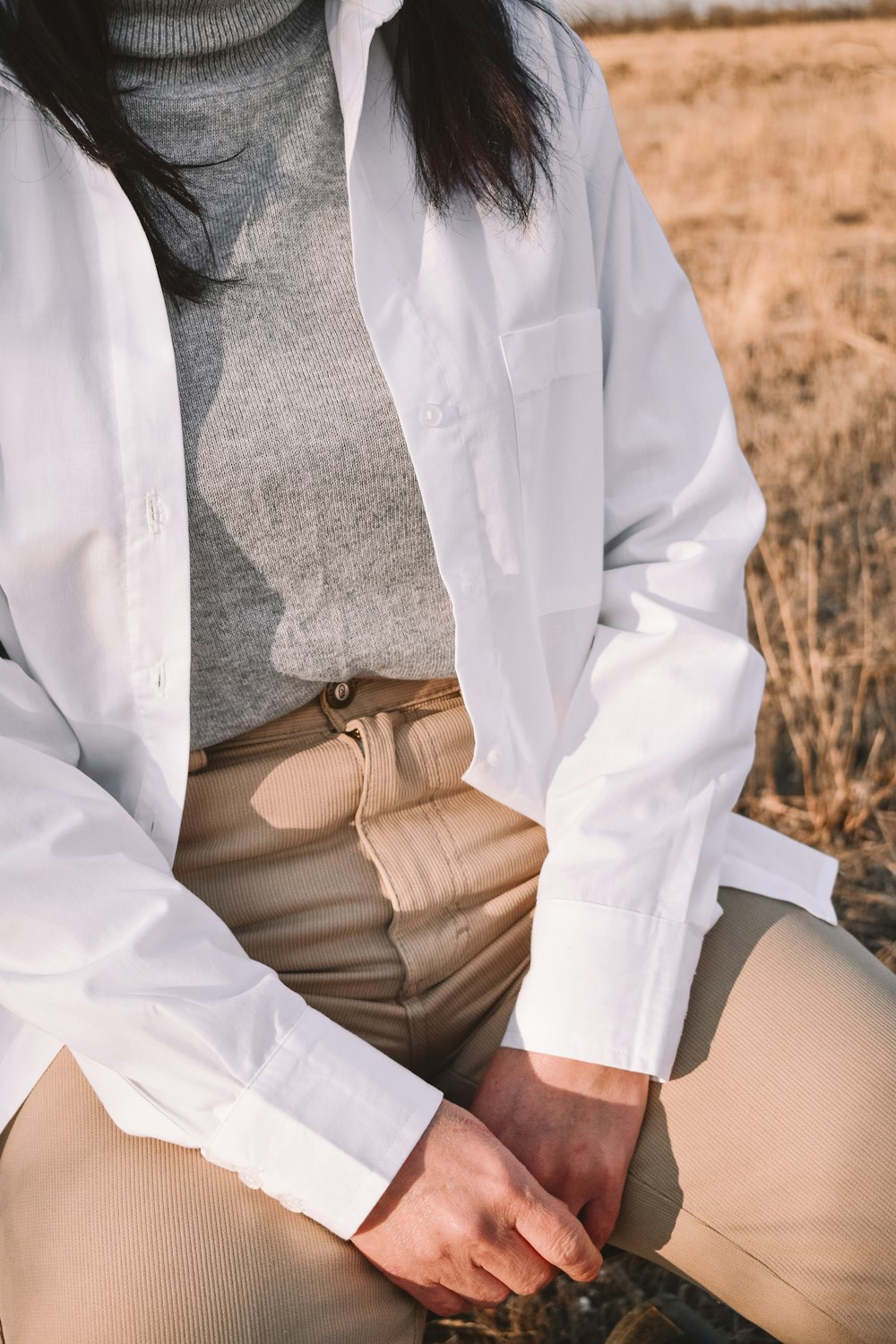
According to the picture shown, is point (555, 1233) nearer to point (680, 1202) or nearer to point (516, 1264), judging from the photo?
point (516, 1264)

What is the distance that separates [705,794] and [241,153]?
0.75 meters


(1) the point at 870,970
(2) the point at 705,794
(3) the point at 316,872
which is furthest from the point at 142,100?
(1) the point at 870,970

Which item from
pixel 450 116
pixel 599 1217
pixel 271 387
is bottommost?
pixel 599 1217

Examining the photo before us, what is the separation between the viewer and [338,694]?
3.97 feet

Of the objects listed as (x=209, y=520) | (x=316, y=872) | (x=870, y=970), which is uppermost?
(x=209, y=520)

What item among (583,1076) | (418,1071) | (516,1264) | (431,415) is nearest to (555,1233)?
(516,1264)

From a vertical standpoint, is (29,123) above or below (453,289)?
above

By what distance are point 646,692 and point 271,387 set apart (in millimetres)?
468

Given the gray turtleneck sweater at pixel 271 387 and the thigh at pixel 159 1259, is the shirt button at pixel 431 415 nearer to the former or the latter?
the gray turtleneck sweater at pixel 271 387

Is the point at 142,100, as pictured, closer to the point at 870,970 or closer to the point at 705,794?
the point at 705,794

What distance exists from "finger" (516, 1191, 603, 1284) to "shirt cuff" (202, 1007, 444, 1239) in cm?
11

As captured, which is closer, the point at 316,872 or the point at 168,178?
the point at 168,178

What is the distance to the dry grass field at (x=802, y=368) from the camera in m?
2.29

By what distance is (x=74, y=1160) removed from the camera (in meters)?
1.07
